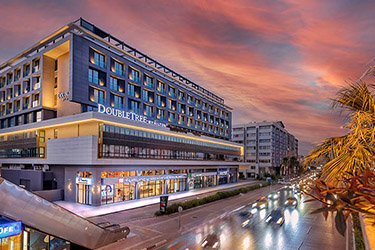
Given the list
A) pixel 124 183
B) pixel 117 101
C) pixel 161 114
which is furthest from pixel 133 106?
pixel 124 183

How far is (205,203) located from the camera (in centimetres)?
4041

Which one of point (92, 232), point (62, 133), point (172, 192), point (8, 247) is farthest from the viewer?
point (172, 192)

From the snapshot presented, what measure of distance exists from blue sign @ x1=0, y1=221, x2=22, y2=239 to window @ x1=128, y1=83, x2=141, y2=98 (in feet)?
135

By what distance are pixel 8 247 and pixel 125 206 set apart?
23.2m

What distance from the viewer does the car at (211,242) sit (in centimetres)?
2080

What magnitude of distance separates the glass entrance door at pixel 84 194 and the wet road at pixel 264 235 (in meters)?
20.2

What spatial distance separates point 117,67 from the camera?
51.6 m

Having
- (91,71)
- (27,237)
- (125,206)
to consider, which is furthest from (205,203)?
(91,71)

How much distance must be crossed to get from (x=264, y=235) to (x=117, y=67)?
4111 centimetres

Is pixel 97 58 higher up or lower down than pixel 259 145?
higher up

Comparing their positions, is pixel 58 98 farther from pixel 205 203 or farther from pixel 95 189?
pixel 205 203

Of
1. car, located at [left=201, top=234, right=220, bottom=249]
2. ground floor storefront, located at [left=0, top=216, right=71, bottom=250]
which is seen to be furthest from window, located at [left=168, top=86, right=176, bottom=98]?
ground floor storefront, located at [left=0, top=216, right=71, bottom=250]

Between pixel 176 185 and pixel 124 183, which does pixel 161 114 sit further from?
pixel 124 183

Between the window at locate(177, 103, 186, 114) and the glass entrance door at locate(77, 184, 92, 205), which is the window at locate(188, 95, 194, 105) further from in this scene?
A: the glass entrance door at locate(77, 184, 92, 205)
